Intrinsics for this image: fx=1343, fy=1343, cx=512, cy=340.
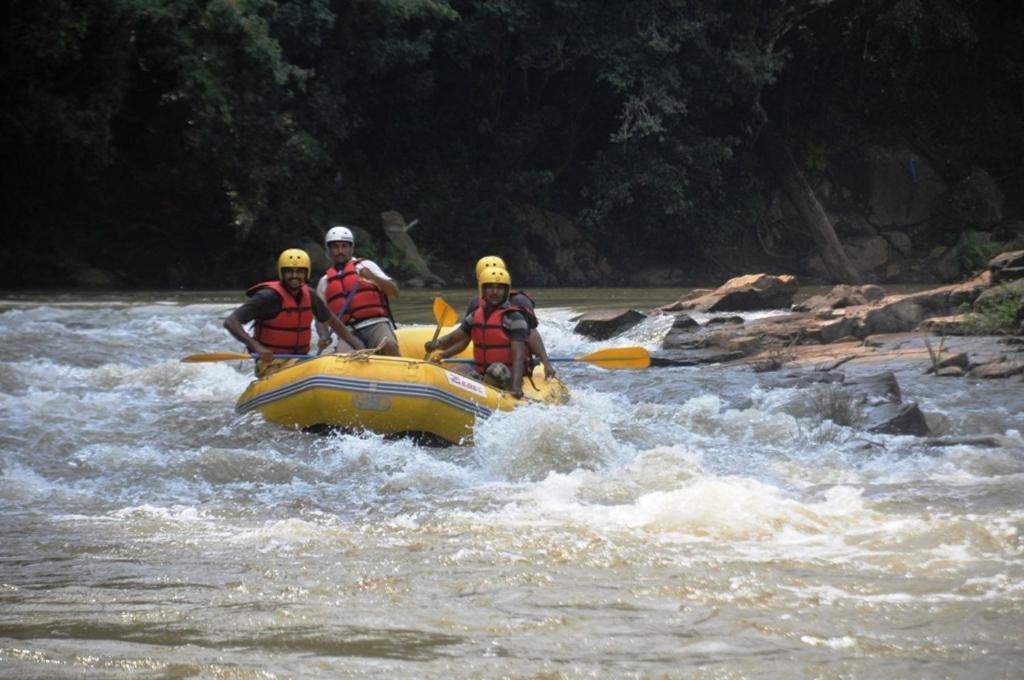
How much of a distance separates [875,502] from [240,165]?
43.3 ft

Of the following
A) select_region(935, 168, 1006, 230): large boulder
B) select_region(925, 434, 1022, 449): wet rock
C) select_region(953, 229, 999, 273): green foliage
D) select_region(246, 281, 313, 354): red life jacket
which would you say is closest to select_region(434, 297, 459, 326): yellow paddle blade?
select_region(246, 281, 313, 354): red life jacket

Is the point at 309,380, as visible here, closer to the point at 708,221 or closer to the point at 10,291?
the point at 10,291

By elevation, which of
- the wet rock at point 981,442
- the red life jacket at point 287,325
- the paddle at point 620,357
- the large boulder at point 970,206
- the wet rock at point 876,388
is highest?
the large boulder at point 970,206

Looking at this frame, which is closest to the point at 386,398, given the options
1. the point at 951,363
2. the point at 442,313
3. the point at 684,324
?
the point at 442,313

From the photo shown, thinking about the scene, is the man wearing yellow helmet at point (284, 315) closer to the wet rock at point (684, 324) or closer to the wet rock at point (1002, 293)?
the wet rock at point (684, 324)

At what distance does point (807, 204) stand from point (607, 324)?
11320 millimetres

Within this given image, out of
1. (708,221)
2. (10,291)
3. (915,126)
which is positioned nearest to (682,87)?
(708,221)

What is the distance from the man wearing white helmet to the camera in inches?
328

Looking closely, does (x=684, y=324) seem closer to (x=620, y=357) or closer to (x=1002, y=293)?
(x=1002, y=293)

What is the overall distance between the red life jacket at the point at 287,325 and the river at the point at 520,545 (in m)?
0.62

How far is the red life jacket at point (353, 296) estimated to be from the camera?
8.38 meters

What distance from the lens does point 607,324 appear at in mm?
13102

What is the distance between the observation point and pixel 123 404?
8719mm

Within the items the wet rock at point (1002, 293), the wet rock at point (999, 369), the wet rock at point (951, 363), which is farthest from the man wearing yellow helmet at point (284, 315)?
the wet rock at point (1002, 293)
